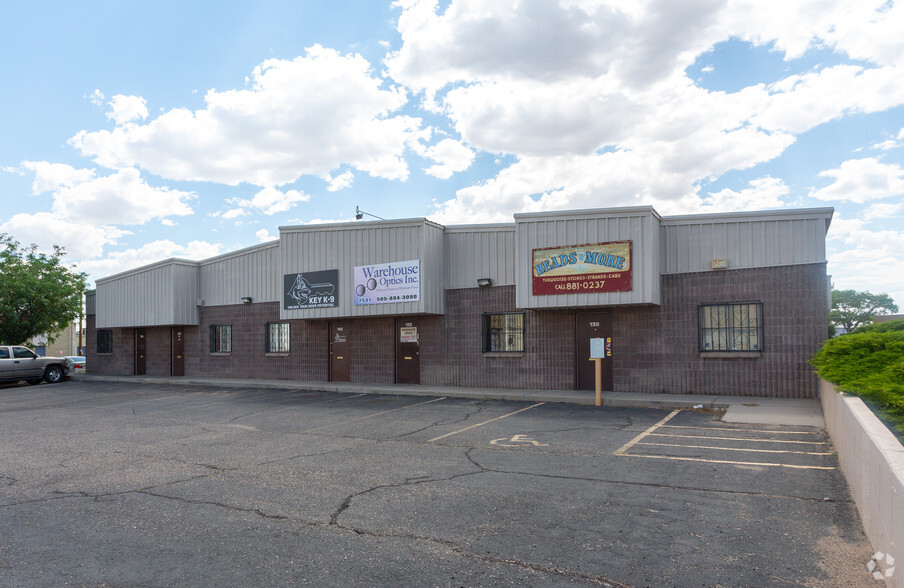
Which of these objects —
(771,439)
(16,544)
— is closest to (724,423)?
(771,439)

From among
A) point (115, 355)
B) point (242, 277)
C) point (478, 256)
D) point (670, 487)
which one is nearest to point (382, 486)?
point (670, 487)

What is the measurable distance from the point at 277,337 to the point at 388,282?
6.87 metres

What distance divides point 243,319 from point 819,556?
75.3 feet

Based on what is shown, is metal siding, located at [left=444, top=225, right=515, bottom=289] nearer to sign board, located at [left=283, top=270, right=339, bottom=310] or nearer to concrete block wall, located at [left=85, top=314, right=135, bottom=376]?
sign board, located at [left=283, top=270, right=339, bottom=310]

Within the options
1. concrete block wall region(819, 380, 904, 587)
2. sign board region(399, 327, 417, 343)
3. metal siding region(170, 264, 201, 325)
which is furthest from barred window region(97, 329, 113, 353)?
concrete block wall region(819, 380, 904, 587)

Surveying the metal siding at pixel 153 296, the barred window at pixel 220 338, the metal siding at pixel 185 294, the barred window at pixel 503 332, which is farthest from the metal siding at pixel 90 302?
the barred window at pixel 503 332

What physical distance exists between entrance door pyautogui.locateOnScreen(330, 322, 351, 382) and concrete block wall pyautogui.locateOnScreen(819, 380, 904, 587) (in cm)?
1637

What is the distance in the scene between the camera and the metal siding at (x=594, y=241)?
1559 cm

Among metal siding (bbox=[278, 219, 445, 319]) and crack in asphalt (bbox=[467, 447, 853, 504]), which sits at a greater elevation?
metal siding (bbox=[278, 219, 445, 319])

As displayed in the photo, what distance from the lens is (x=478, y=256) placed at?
1908 centimetres

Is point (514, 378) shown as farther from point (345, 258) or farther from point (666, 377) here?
point (345, 258)

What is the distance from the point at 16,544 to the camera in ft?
17.7

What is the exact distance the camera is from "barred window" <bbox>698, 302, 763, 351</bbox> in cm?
1516

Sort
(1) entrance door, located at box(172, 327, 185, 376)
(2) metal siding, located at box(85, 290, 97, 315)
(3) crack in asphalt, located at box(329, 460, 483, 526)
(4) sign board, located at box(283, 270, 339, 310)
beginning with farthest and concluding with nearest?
(2) metal siding, located at box(85, 290, 97, 315)
(1) entrance door, located at box(172, 327, 185, 376)
(4) sign board, located at box(283, 270, 339, 310)
(3) crack in asphalt, located at box(329, 460, 483, 526)
